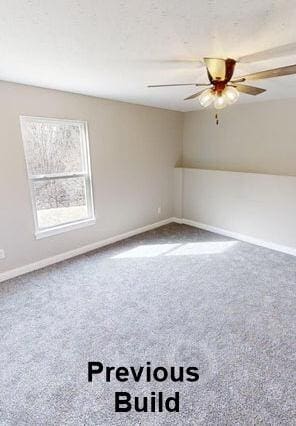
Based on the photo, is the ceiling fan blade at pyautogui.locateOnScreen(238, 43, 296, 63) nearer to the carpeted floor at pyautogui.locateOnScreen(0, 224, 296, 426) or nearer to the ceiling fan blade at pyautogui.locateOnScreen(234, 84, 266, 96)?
the ceiling fan blade at pyautogui.locateOnScreen(234, 84, 266, 96)

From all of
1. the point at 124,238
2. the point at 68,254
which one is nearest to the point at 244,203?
the point at 124,238

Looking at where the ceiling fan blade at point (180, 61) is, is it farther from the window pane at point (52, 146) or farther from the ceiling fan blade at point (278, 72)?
the window pane at point (52, 146)

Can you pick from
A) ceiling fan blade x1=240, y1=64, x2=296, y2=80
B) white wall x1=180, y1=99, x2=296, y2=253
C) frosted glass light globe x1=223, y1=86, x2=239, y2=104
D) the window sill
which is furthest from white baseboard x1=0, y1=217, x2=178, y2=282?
ceiling fan blade x1=240, y1=64, x2=296, y2=80

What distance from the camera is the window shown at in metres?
2.98

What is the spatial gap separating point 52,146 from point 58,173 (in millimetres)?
349

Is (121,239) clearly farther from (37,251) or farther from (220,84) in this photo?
(220,84)

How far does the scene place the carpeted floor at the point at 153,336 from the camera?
1.46 metres

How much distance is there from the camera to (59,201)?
3.32m

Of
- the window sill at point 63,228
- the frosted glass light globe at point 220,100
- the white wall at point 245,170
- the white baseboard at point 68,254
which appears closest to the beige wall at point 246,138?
the white wall at point 245,170

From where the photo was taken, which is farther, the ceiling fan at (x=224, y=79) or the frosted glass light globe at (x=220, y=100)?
the frosted glass light globe at (x=220, y=100)

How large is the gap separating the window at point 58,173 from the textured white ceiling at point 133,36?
710 millimetres

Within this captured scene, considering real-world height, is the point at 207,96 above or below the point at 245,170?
above

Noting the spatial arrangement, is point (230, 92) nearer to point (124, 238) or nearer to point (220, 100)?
point (220, 100)

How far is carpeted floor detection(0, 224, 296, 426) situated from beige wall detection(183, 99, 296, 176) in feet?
4.77
